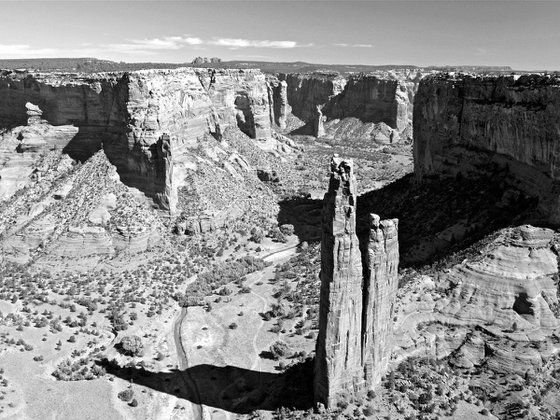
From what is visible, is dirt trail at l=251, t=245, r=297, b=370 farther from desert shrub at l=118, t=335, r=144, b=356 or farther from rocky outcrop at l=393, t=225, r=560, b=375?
rocky outcrop at l=393, t=225, r=560, b=375

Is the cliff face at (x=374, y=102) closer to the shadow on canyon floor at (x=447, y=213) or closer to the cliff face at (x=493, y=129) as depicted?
the cliff face at (x=493, y=129)

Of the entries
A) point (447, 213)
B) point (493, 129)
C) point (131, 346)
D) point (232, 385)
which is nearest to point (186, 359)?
point (131, 346)

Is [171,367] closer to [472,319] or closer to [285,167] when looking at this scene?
[472,319]

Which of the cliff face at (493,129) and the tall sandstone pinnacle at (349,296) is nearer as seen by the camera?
the tall sandstone pinnacle at (349,296)

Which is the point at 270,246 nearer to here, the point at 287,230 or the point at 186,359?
the point at 287,230

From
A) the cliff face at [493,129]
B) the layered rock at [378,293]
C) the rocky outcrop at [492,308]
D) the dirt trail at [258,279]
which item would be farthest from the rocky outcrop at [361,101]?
the layered rock at [378,293]

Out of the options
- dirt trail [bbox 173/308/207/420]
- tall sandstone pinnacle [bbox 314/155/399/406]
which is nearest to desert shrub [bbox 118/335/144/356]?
dirt trail [bbox 173/308/207/420]
